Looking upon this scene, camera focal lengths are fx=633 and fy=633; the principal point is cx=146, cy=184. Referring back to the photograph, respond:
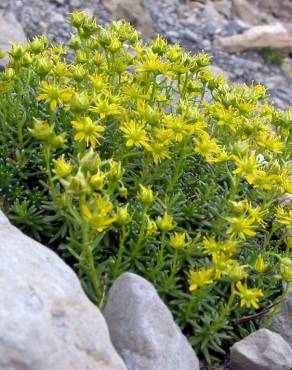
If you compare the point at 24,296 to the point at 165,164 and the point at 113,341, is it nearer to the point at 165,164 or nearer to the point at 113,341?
the point at 113,341

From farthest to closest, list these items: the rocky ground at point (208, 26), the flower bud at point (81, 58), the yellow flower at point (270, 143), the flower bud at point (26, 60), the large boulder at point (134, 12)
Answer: the large boulder at point (134, 12)
the rocky ground at point (208, 26)
the flower bud at point (81, 58)
the yellow flower at point (270, 143)
the flower bud at point (26, 60)

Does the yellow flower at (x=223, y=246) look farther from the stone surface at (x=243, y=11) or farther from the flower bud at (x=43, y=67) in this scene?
the stone surface at (x=243, y=11)

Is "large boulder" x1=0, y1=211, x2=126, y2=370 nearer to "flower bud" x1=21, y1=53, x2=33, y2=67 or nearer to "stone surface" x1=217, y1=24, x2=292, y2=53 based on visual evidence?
"flower bud" x1=21, y1=53, x2=33, y2=67

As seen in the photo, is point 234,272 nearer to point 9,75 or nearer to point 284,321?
point 284,321

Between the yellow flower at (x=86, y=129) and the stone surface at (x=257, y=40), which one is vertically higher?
the yellow flower at (x=86, y=129)

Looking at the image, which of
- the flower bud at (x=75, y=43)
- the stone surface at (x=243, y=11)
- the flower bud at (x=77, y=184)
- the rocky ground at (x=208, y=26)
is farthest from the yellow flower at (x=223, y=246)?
the stone surface at (x=243, y=11)

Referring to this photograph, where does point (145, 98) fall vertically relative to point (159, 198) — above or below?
above

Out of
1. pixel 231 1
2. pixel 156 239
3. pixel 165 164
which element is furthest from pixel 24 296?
pixel 231 1
